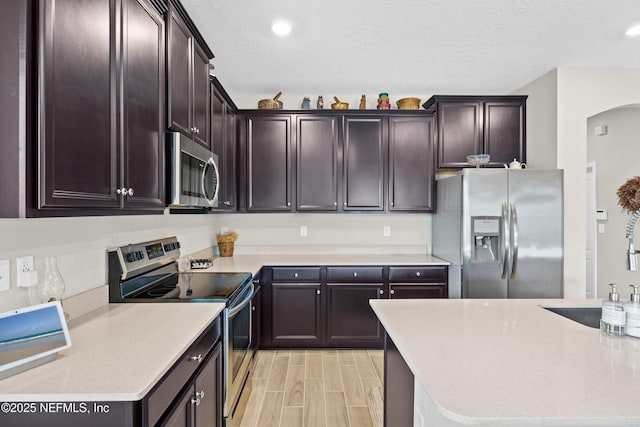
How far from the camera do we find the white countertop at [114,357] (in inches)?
39.6

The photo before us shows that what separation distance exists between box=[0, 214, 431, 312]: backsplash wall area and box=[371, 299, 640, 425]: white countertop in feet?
4.79

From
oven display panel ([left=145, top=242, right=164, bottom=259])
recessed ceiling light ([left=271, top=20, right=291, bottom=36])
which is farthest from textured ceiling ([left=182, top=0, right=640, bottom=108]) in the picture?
oven display panel ([left=145, top=242, right=164, bottom=259])

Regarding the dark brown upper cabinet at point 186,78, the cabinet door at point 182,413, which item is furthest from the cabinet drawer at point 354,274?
the cabinet door at point 182,413

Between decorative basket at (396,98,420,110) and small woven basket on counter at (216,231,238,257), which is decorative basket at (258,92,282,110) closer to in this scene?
decorative basket at (396,98,420,110)

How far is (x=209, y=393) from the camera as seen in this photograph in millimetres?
1758

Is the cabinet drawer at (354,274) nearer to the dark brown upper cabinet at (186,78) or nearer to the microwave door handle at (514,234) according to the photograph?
the microwave door handle at (514,234)

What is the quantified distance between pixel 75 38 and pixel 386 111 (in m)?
2.97

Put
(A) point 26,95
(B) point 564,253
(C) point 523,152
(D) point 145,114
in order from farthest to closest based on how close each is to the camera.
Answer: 1. (C) point 523,152
2. (B) point 564,253
3. (D) point 145,114
4. (A) point 26,95

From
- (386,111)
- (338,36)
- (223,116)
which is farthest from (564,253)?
(223,116)

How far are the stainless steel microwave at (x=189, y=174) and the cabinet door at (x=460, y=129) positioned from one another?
2.38 meters

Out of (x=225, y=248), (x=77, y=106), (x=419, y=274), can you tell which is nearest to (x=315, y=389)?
(x=419, y=274)

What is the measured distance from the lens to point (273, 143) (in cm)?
372

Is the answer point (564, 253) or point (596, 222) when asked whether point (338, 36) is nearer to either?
point (564, 253)

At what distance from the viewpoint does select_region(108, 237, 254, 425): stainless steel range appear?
197 cm
